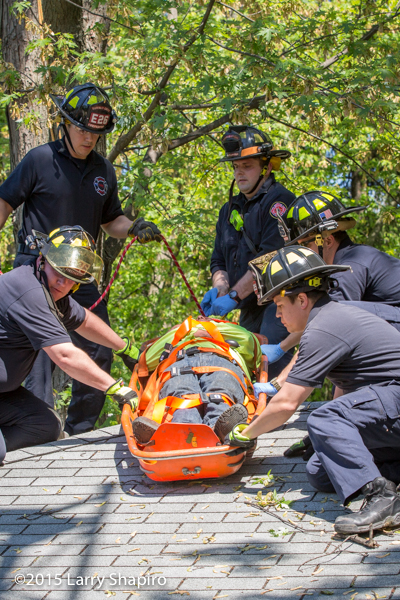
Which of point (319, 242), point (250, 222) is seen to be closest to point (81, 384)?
point (250, 222)

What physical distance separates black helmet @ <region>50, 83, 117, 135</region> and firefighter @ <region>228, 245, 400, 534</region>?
2.47 meters

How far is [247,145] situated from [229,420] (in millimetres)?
2784

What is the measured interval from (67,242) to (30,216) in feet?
4.25

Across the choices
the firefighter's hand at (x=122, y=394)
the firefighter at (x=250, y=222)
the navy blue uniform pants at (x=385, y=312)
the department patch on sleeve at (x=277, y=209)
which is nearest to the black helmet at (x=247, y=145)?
the firefighter at (x=250, y=222)

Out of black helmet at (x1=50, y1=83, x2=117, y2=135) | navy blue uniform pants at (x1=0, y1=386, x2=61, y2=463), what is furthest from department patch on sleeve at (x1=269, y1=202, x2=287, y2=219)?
navy blue uniform pants at (x1=0, y1=386, x2=61, y2=463)

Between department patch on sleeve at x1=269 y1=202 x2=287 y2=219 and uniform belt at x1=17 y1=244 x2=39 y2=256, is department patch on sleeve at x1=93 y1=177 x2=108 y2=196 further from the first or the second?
department patch on sleeve at x1=269 y1=202 x2=287 y2=219

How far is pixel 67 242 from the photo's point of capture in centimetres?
438

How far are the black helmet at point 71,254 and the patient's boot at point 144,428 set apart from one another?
1.13 m

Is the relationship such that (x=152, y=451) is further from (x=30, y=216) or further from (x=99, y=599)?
(x=30, y=216)

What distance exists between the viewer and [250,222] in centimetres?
575

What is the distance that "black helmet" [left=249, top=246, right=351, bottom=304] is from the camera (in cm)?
357

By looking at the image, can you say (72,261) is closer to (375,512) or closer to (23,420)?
(23,420)

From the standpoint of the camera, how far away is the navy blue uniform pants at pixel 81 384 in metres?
5.52

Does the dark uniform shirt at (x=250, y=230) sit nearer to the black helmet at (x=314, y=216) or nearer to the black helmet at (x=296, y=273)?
the black helmet at (x=314, y=216)
